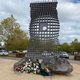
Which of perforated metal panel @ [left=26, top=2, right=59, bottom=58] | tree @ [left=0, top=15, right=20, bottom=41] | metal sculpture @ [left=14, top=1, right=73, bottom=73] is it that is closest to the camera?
metal sculpture @ [left=14, top=1, right=73, bottom=73]

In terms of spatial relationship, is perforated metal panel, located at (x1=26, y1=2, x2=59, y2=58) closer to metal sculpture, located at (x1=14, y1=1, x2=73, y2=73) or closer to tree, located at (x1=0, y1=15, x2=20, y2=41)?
metal sculpture, located at (x1=14, y1=1, x2=73, y2=73)

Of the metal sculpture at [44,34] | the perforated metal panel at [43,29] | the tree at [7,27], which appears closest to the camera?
the metal sculpture at [44,34]

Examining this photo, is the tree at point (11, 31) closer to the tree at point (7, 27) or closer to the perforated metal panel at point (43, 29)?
the tree at point (7, 27)

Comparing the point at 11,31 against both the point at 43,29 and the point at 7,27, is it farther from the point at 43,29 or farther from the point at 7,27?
the point at 43,29

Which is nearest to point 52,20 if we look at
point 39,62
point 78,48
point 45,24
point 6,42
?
point 45,24

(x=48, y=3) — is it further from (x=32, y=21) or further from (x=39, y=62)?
(x=39, y=62)

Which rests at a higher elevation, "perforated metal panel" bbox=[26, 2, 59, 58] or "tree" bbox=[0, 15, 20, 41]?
"tree" bbox=[0, 15, 20, 41]

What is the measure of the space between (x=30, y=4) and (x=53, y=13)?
2505 mm

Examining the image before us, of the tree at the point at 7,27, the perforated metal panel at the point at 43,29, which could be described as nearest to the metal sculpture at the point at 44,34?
the perforated metal panel at the point at 43,29

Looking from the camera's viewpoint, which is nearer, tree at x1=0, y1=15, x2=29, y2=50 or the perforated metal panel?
the perforated metal panel

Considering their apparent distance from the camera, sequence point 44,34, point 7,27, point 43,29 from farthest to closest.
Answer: point 7,27 < point 43,29 < point 44,34

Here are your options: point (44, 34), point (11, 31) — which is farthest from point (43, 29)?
point (11, 31)

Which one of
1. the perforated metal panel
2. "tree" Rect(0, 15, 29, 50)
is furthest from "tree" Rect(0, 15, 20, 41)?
the perforated metal panel

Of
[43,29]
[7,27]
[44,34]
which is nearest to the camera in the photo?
[44,34]
